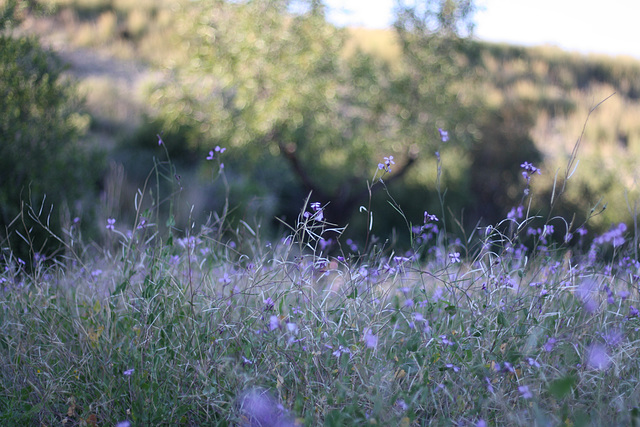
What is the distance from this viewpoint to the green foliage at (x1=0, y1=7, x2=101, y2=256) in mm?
4305

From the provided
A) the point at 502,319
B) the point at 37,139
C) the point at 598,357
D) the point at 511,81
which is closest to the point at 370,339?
the point at 502,319

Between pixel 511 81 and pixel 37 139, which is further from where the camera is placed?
pixel 511 81

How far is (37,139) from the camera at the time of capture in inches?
180

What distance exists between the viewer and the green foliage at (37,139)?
4.30m

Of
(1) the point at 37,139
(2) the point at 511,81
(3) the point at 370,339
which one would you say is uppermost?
(3) the point at 370,339

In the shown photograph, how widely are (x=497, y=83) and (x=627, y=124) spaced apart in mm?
5809

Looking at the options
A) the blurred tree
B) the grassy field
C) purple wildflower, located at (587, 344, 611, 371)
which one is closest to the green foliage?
the grassy field

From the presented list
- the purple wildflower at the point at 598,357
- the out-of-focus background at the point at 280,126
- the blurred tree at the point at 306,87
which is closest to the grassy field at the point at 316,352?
the purple wildflower at the point at 598,357

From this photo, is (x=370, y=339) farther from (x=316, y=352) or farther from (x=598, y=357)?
(x=598, y=357)

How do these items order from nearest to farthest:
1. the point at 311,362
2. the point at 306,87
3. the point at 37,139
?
the point at 311,362 < the point at 37,139 < the point at 306,87

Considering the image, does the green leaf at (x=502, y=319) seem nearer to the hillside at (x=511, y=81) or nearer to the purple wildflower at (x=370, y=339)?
the purple wildflower at (x=370, y=339)

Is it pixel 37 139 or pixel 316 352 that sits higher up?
pixel 316 352

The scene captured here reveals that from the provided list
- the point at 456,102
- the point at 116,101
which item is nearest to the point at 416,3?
the point at 456,102

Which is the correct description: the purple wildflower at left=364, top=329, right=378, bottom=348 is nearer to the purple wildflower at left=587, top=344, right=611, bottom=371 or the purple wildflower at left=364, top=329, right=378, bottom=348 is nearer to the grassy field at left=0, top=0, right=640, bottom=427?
the grassy field at left=0, top=0, right=640, bottom=427
